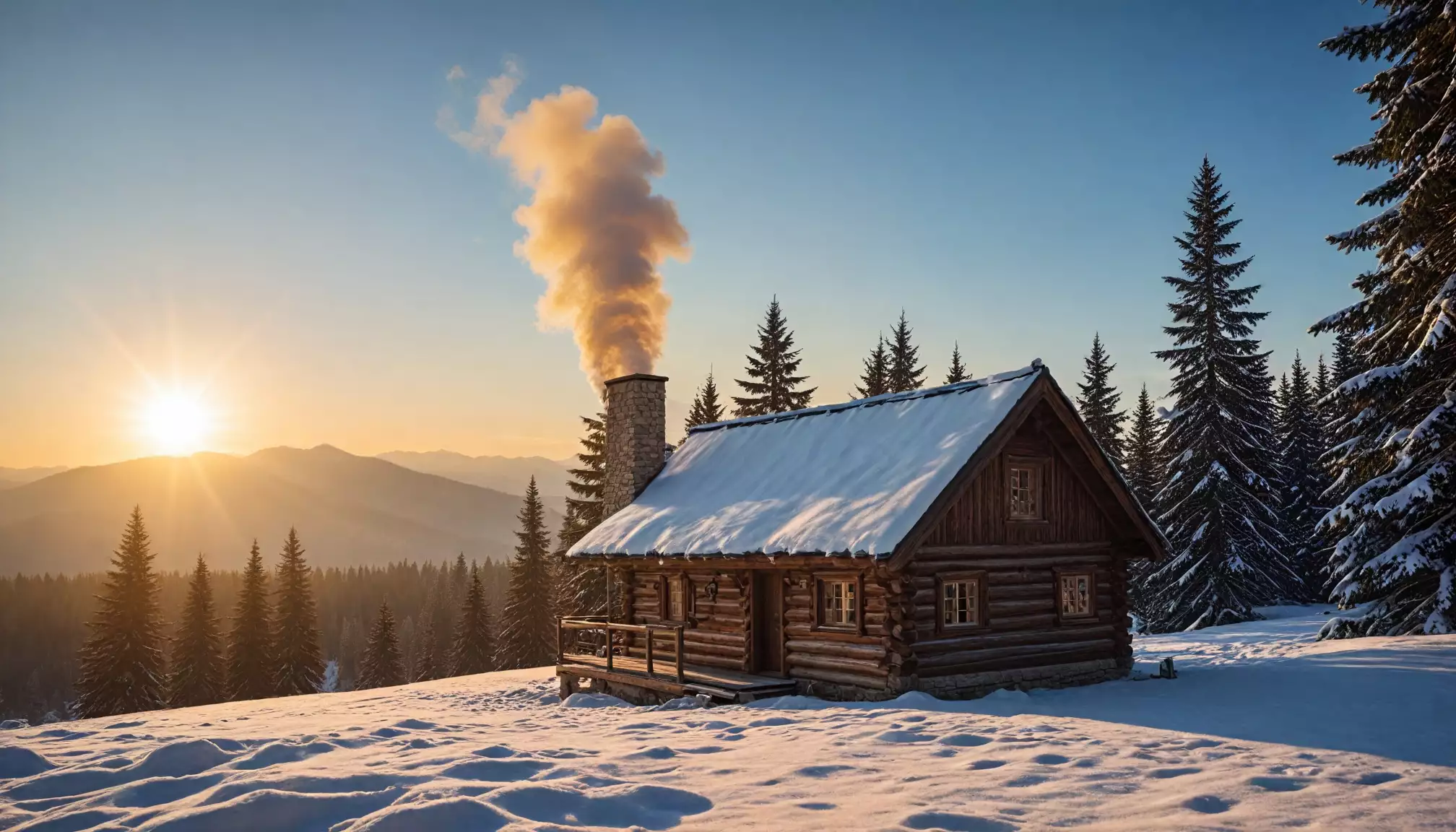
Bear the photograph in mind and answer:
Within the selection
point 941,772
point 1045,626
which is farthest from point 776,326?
point 941,772

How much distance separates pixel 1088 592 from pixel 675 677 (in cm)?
899

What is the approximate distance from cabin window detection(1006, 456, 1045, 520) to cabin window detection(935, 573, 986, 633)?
5.51 ft

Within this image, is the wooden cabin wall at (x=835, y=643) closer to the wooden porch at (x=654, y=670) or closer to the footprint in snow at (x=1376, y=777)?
the wooden porch at (x=654, y=670)

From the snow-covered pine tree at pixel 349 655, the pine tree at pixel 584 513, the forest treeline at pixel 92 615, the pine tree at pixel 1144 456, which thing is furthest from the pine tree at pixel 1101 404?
the snow-covered pine tree at pixel 349 655

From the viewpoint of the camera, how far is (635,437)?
84.9 ft

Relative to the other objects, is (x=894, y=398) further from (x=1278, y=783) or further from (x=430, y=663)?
(x=430, y=663)

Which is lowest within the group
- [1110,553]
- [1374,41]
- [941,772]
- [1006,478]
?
[941,772]

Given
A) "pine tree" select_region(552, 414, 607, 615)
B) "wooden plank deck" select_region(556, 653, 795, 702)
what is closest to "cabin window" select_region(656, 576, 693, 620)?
"wooden plank deck" select_region(556, 653, 795, 702)

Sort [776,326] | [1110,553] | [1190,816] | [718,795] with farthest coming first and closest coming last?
1. [776,326]
2. [1110,553]
3. [718,795]
4. [1190,816]

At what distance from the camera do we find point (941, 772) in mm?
9758

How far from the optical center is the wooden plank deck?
17.0m

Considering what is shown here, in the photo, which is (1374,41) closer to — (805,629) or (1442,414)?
(1442,414)

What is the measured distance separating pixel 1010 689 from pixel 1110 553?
14.9 ft

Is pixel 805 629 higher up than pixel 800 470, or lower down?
lower down
